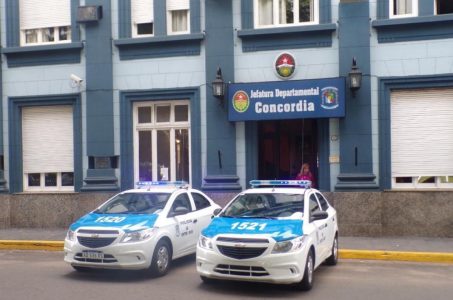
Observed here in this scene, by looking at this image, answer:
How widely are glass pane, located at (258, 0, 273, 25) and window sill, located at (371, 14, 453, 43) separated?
273 centimetres

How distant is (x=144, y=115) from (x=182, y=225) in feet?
20.8

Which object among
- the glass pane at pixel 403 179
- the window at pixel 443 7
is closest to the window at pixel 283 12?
the window at pixel 443 7

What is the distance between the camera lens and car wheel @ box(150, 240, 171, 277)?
10.0 meters

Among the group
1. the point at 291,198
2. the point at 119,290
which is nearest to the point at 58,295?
the point at 119,290

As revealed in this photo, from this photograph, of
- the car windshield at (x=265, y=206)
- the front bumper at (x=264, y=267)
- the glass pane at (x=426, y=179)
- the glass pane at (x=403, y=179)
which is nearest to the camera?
the front bumper at (x=264, y=267)

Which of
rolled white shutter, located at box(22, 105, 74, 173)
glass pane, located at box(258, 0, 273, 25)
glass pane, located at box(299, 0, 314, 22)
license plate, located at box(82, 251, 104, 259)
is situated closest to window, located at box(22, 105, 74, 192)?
rolled white shutter, located at box(22, 105, 74, 173)

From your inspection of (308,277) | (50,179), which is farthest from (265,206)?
(50,179)

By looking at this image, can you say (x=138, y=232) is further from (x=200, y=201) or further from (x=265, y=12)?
(x=265, y=12)

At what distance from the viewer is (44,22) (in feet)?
55.9

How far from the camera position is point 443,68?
47.4 ft

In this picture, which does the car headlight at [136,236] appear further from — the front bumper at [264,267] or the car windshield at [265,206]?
the front bumper at [264,267]

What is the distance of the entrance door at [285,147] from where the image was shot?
1639 cm

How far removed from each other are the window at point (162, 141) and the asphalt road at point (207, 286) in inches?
205

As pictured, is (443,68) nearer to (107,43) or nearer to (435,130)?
(435,130)
